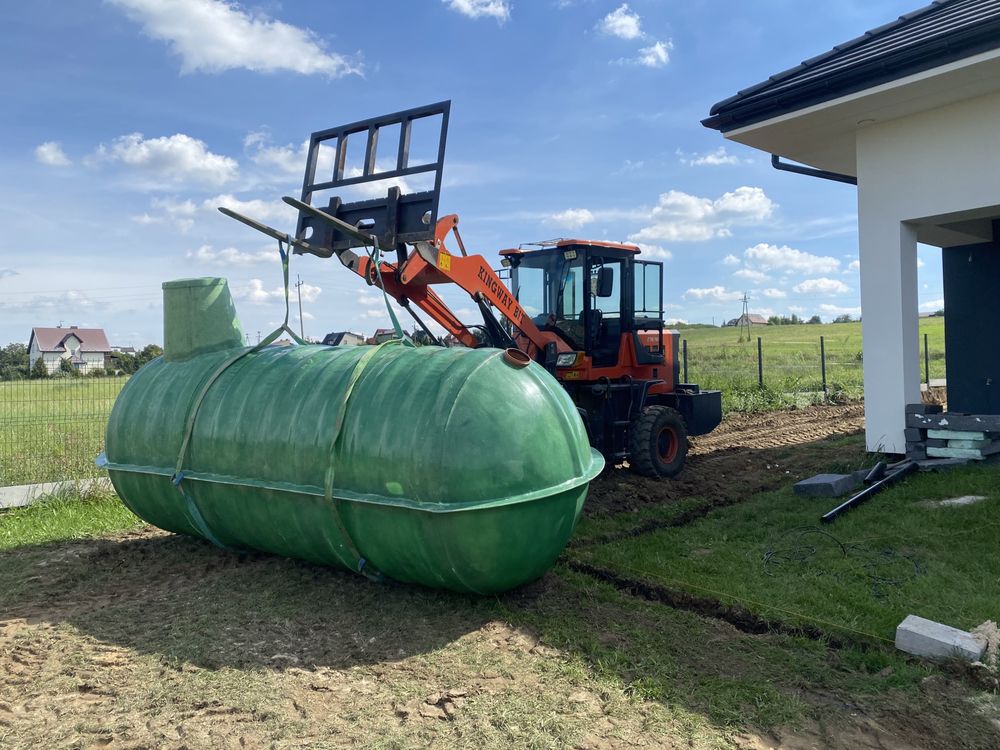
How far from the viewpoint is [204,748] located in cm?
343

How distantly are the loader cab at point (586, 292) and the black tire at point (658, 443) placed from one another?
79 cm

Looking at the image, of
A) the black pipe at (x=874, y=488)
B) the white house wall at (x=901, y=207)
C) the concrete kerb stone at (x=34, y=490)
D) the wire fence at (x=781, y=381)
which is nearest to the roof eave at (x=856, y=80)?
the white house wall at (x=901, y=207)

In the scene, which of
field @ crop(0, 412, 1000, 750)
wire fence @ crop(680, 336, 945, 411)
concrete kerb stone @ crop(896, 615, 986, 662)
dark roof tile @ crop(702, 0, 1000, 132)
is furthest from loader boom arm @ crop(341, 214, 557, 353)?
wire fence @ crop(680, 336, 945, 411)

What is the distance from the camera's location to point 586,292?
9.45 metres

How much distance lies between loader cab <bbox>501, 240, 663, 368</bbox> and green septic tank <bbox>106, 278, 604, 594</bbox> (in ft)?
12.7

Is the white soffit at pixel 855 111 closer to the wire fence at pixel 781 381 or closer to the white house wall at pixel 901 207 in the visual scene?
the white house wall at pixel 901 207

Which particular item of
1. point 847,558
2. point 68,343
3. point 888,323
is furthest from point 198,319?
point 68,343

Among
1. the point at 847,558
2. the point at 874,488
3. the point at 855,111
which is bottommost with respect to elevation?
the point at 847,558

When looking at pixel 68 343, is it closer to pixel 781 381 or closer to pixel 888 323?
pixel 781 381

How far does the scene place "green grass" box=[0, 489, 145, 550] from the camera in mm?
7279

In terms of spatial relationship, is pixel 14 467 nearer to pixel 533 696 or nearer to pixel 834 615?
pixel 533 696

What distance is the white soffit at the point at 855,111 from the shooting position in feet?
24.4

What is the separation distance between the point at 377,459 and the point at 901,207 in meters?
6.86

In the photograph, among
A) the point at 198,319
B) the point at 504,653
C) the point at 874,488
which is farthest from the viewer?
the point at 874,488
